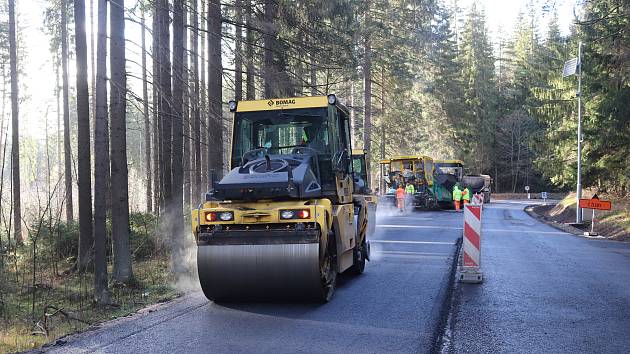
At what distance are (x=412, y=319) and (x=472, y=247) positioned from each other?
3.34 meters

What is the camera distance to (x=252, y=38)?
1778cm

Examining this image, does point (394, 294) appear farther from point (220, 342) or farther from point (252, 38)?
point (252, 38)

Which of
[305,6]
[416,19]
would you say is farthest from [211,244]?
[416,19]

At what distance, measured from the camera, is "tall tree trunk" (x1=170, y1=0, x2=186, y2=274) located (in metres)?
12.8

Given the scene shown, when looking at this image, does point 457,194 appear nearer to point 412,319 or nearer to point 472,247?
point 472,247

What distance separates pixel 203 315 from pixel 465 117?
56.5 meters

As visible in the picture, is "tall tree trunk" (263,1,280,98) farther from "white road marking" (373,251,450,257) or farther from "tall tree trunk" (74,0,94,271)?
"white road marking" (373,251,450,257)

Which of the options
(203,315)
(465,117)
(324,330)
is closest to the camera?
(324,330)

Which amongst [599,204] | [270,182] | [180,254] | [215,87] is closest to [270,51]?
[215,87]

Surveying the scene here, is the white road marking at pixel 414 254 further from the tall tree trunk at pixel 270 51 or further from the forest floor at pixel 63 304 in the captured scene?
the tall tree trunk at pixel 270 51

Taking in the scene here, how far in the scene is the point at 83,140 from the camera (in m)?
13.5

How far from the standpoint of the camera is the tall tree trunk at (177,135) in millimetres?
12773

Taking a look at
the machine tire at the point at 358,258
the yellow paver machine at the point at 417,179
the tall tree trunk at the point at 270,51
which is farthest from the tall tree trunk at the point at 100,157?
the yellow paver machine at the point at 417,179

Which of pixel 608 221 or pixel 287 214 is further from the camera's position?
pixel 608 221
